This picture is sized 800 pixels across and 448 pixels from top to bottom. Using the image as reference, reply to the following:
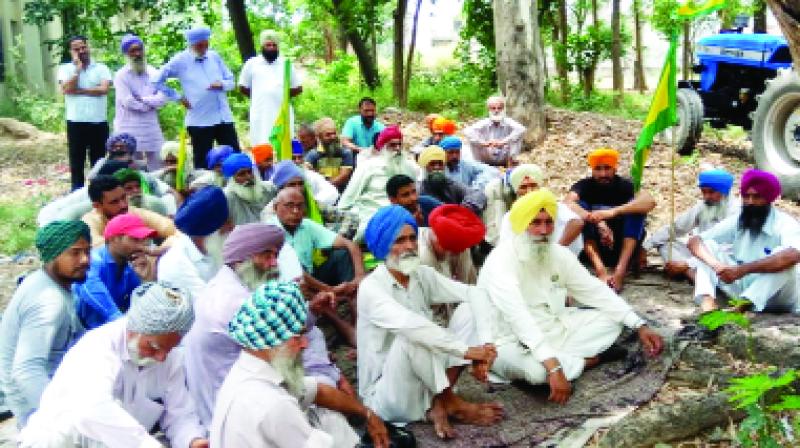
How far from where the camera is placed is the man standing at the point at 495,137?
8.00m

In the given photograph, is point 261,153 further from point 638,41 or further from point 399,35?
point 638,41

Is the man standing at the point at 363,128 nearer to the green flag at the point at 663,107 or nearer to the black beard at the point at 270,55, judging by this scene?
the black beard at the point at 270,55

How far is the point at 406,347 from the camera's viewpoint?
4.25 m

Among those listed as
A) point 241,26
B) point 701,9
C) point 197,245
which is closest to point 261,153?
point 197,245

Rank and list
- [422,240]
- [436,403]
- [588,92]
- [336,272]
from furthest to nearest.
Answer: [588,92], [336,272], [422,240], [436,403]

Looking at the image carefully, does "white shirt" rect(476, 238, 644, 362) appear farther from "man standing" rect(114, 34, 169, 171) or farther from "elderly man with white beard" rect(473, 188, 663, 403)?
"man standing" rect(114, 34, 169, 171)

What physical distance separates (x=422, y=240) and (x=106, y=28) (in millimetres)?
10457

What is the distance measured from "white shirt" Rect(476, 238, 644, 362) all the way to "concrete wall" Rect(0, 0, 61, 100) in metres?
15.7

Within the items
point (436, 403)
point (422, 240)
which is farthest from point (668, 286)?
point (436, 403)

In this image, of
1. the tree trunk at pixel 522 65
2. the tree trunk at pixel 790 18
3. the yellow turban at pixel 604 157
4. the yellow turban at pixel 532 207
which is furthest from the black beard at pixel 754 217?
the tree trunk at pixel 522 65

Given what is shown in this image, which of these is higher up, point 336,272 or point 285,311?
point 285,311

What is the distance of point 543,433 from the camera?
4.23 m

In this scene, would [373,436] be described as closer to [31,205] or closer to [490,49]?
[31,205]

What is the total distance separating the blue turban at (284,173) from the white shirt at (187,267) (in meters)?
1.27
